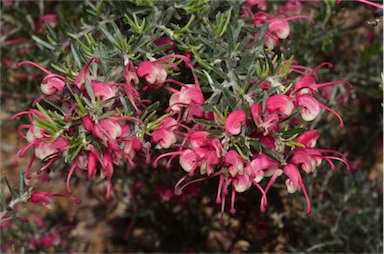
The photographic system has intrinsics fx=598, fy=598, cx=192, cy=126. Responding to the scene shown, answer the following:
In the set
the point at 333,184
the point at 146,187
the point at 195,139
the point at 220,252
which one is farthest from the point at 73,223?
the point at 195,139

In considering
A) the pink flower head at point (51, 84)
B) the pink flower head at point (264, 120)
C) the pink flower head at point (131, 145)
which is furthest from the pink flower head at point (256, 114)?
the pink flower head at point (51, 84)

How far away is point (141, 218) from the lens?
80.8 inches

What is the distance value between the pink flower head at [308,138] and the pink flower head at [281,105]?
0.25 ft

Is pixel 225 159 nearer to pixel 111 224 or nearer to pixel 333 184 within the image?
pixel 333 184

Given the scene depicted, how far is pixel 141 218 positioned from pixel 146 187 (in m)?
0.26

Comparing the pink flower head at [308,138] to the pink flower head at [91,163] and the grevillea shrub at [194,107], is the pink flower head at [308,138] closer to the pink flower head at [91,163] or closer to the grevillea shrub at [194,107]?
the grevillea shrub at [194,107]

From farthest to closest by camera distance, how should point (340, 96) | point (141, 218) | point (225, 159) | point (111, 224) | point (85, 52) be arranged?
point (111, 224)
point (141, 218)
point (340, 96)
point (85, 52)
point (225, 159)

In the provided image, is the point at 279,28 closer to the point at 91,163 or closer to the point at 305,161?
the point at 305,161

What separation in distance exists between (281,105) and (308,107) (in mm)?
61

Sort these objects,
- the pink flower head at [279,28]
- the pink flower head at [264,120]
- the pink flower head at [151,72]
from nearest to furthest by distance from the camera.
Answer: the pink flower head at [264,120] < the pink flower head at [151,72] < the pink flower head at [279,28]

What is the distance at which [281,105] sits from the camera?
0.92 meters

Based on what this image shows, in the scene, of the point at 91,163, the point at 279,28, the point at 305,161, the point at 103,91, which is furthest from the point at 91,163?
the point at 279,28

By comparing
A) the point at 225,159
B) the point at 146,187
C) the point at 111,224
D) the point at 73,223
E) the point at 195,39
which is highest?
the point at 195,39

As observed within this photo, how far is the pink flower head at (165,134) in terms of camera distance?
1013mm
